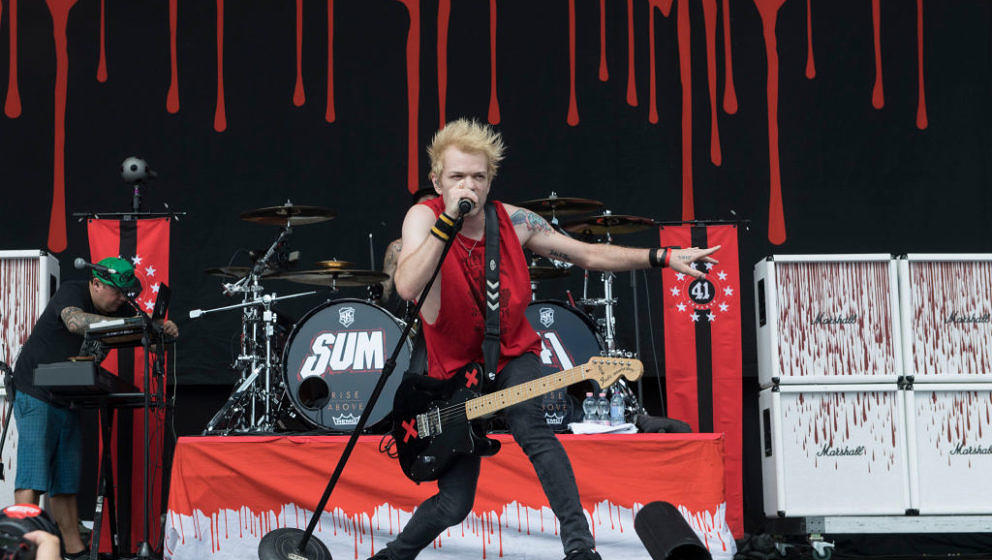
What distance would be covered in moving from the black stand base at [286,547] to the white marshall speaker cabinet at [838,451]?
2874 mm

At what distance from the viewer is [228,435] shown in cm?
664

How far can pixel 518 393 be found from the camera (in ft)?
13.6

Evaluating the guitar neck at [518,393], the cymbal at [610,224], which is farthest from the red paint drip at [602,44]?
the guitar neck at [518,393]

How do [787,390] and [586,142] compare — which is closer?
[787,390]

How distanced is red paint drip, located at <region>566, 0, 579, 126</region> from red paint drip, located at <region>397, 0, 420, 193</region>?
114 cm

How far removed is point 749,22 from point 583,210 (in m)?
2.09

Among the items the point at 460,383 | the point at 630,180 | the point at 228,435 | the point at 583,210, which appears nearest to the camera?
the point at 460,383

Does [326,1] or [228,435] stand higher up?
[326,1]

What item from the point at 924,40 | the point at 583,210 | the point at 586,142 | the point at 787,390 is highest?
the point at 924,40

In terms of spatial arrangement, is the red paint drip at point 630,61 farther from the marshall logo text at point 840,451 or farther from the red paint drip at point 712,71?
the marshall logo text at point 840,451

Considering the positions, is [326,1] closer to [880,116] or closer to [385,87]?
[385,87]

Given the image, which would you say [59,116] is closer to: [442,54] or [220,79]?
[220,79]

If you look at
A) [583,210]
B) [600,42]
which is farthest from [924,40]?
[583,210]

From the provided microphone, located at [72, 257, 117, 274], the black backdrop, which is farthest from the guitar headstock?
the black backdrop
